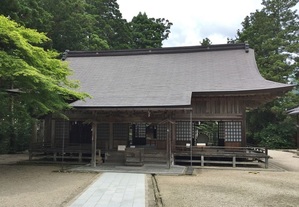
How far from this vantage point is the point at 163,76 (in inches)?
690

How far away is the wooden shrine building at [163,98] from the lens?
13688 millimetres

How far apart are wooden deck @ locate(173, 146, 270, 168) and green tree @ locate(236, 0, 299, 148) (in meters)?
14.3

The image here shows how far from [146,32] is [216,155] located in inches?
1214

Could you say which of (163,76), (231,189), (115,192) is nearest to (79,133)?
(163,76)

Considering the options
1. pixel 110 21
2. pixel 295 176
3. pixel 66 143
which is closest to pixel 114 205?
pixel 295 176

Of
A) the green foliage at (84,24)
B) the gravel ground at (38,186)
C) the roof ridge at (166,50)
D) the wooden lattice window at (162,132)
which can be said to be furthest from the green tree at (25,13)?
the wooden lattice window at (162,132)

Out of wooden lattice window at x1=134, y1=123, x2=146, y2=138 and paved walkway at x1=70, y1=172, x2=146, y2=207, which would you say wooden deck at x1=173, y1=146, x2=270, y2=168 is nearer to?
wooden lattice window at x1=134, y1=123, x2=146, y2=138

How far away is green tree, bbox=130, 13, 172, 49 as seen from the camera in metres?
40.8

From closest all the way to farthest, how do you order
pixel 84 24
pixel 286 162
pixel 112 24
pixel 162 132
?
pixel 162 132, pixel 286 162, pixel 84 24, pixel 112 24

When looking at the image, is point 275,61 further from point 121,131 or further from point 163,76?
point 121,131

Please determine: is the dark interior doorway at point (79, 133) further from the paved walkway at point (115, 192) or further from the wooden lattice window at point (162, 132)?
the paved walkway at point (115, 192)

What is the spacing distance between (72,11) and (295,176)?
23497mm

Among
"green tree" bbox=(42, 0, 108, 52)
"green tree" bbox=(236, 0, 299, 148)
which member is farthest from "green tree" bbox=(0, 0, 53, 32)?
"green tree" bbox=(236, 0, 299, 148)

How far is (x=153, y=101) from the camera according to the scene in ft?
43.4
